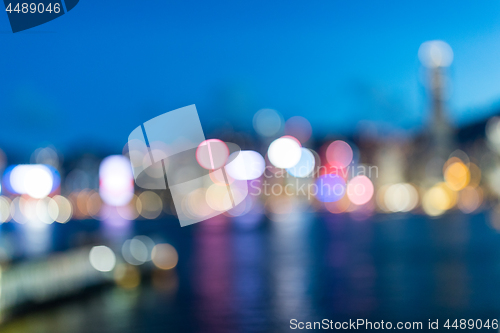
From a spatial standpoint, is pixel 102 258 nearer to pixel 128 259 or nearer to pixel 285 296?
pixel 128 259

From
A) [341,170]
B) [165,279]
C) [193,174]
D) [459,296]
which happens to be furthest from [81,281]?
[193,174]

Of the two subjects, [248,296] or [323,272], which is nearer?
[248,296]

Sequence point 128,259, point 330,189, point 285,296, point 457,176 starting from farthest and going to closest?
point 330,189 < point 457,176 < point 128,259 < point 285,296

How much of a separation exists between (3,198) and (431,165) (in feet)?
318

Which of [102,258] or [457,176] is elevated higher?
[102,258]

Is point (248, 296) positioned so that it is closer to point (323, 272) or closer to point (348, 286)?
point (348, 286)

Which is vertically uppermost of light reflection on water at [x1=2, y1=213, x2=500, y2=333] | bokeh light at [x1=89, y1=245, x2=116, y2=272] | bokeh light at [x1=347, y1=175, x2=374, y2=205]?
bokeh light at [x1=89, y1=245, x2=116, y2=272]

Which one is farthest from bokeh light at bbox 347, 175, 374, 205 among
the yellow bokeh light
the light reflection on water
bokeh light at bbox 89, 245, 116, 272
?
bokeh light at bbox 89, 245, 116, 272

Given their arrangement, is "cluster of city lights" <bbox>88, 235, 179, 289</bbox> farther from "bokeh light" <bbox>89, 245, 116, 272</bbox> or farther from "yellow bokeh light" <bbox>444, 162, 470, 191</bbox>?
"yellow bokeh light" <bbox>444, 162, 470, 191</bbox>

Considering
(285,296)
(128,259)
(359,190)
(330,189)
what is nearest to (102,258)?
(128,259)

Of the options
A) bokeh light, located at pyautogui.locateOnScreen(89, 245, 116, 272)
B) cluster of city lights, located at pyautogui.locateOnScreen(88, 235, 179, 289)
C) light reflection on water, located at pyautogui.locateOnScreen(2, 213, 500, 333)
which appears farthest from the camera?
cluster of city lights, located at pyautogui.locateOnScreen(88, 235, 179, 289)

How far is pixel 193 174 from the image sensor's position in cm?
15462

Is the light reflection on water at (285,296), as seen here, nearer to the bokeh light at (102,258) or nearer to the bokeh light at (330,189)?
the bokeh light at (102,258)

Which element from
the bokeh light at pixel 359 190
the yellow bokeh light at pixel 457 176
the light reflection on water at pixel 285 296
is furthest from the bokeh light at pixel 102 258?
the bokeh light at pixel 359 190
